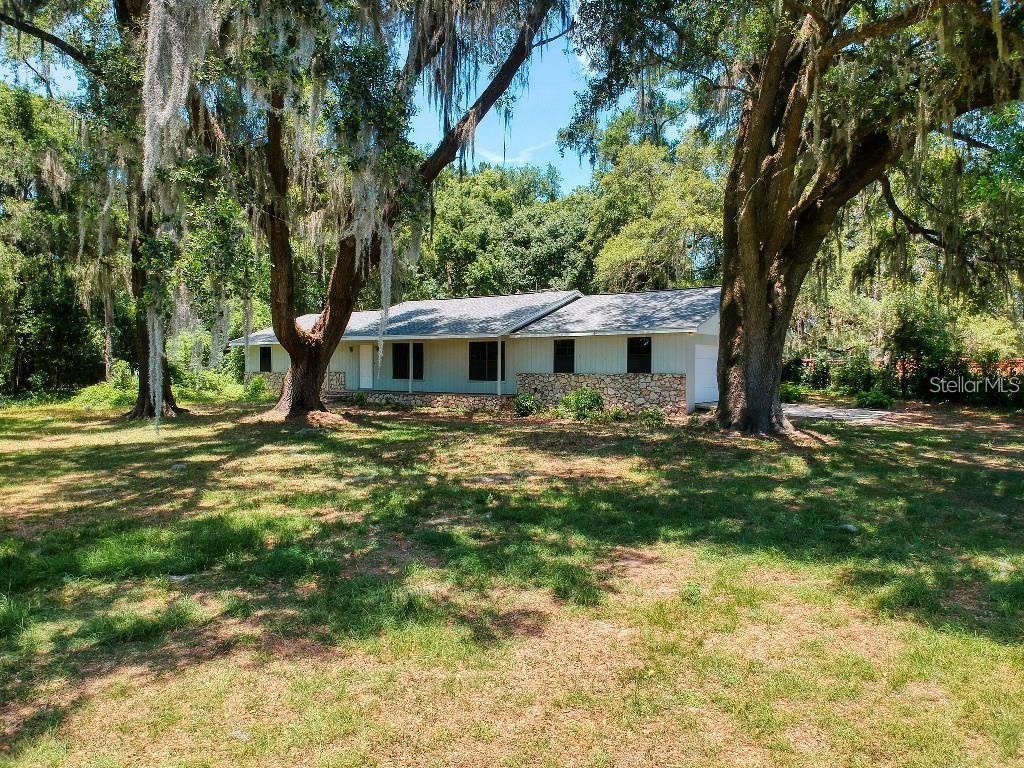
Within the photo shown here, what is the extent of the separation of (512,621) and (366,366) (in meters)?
18.6

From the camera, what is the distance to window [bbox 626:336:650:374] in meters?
16.2

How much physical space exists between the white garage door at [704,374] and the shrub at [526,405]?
165 inches

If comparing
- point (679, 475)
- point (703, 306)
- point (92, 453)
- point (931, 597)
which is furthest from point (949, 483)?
point (92, 453)

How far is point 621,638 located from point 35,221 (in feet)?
68.0

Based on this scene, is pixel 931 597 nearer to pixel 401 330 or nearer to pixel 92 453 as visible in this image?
pixel 92 453

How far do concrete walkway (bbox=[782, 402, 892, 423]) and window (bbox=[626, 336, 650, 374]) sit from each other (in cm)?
376

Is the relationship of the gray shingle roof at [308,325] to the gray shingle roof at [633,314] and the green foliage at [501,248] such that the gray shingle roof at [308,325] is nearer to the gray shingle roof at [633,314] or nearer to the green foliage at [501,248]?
the green foliage at [501,248]

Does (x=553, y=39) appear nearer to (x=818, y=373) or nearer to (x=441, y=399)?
(x=441, y=399)

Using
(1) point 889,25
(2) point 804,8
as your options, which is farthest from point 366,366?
(1) point 889,25

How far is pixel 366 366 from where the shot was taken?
21.5 metres

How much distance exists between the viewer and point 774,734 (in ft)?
8.45

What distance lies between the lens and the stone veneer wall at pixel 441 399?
17.8m

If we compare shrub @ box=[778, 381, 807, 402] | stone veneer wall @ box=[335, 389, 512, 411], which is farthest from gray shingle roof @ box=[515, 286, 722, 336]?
shrub @ box=[778, 381, 807, 402]

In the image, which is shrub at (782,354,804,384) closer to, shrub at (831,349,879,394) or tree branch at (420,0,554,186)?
shrub at (831,349,879,394)
